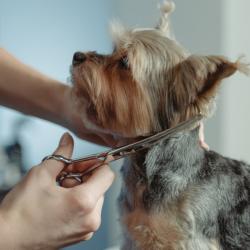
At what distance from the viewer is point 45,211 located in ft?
2.09

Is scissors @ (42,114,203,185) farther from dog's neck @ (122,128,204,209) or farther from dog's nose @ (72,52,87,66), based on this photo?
dog's nose @ (72,52,87,66)

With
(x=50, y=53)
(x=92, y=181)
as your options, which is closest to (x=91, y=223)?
(x=92, y=181)

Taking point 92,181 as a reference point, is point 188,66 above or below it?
above

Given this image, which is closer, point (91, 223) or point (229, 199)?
point (91, 223)

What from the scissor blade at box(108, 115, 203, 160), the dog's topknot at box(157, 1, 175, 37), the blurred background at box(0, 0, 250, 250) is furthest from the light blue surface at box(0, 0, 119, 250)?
the scissor blade at box(108, 115, 203, 160)

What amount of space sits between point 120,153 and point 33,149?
0.95m

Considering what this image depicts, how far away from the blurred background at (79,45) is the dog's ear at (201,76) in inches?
28.9

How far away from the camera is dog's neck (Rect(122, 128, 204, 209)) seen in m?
0.87

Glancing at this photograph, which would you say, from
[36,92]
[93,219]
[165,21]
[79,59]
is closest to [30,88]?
[36,92]

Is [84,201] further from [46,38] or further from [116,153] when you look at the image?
[46,38]

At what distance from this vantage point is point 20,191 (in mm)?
645

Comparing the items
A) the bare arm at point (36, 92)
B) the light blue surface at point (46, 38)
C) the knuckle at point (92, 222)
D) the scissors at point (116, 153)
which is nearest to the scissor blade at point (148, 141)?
the scissors at point (116, 153)

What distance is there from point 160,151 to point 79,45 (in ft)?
3.11

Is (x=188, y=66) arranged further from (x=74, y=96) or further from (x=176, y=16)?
(x=176, y=16)
